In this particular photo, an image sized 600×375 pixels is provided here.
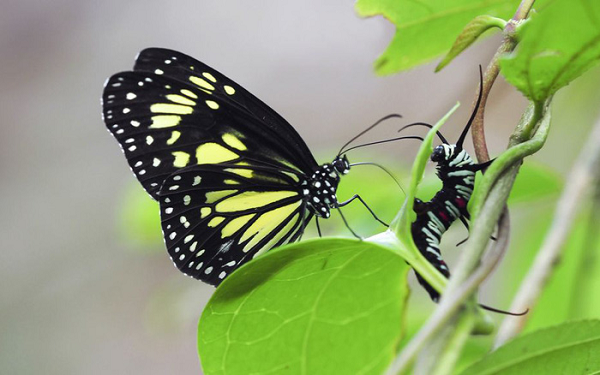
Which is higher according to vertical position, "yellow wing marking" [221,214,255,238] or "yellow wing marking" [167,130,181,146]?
"yellow wing marking" [167,130,181,146]

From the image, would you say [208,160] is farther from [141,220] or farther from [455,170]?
[455,170]

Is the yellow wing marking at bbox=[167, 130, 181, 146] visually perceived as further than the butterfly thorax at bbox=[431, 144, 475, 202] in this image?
Yes

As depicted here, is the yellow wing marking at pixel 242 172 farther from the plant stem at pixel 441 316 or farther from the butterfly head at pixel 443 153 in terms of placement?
the plant stem at pixel 441 316

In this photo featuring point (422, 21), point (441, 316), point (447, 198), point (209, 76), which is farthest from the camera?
point (209, 76)

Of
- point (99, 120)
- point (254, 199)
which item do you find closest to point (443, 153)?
point (254, 199)

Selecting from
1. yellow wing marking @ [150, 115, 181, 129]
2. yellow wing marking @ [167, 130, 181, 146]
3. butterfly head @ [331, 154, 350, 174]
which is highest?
yellow wing marking @ [150, 115, 181, 129]

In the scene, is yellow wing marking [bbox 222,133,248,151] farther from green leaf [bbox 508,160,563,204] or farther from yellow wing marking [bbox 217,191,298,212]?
green leaf [bbox 508,160,563,204]

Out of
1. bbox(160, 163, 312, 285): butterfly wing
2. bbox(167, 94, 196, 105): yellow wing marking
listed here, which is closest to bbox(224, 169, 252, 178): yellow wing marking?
bbox(160, 163, 312, 285): butterfly wing
